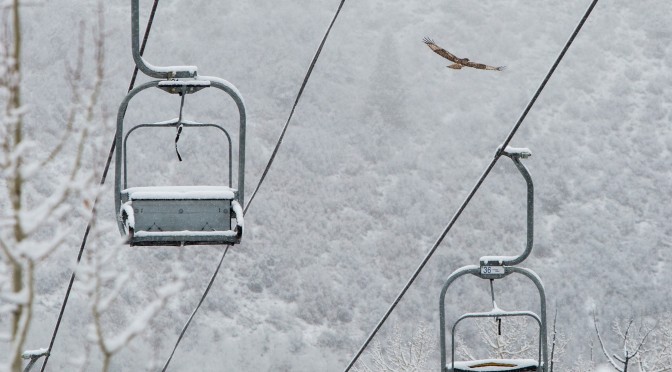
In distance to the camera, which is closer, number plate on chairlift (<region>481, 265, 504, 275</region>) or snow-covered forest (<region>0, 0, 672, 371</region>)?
number plate on chairlift (<region>481, 265, 504, 275</region>)

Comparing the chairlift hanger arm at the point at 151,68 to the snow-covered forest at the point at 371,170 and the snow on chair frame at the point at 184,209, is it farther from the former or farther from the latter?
the snow-covered forest at the point at 371,170

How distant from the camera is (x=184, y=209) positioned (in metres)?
4.34

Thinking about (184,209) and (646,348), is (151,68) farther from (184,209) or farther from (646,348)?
(646,348)

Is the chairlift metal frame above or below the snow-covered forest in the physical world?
above

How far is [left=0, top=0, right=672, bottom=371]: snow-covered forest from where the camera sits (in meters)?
27.2

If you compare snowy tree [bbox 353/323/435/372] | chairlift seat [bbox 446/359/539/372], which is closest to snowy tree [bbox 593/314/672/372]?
snowy tree [bbox 353/323/435/372]

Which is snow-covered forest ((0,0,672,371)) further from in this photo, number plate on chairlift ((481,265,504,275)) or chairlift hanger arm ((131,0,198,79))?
chairlift hanger arm ((131,0,198,79))

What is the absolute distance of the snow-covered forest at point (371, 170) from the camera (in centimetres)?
2725

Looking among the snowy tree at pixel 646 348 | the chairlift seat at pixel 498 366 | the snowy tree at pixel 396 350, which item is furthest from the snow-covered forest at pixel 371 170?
the chairlift seat at pixel 498 366

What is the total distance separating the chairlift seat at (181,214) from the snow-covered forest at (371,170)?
16600 mm

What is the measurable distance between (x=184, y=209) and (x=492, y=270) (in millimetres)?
1488

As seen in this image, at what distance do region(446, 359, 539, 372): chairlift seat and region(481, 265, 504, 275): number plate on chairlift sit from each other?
39 cm

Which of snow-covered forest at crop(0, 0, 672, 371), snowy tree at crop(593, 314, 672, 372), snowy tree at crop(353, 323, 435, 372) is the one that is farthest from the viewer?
snow-covered forest at crop(0, 0, 672, 371)

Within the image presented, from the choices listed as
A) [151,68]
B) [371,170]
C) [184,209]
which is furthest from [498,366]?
[371,170]
